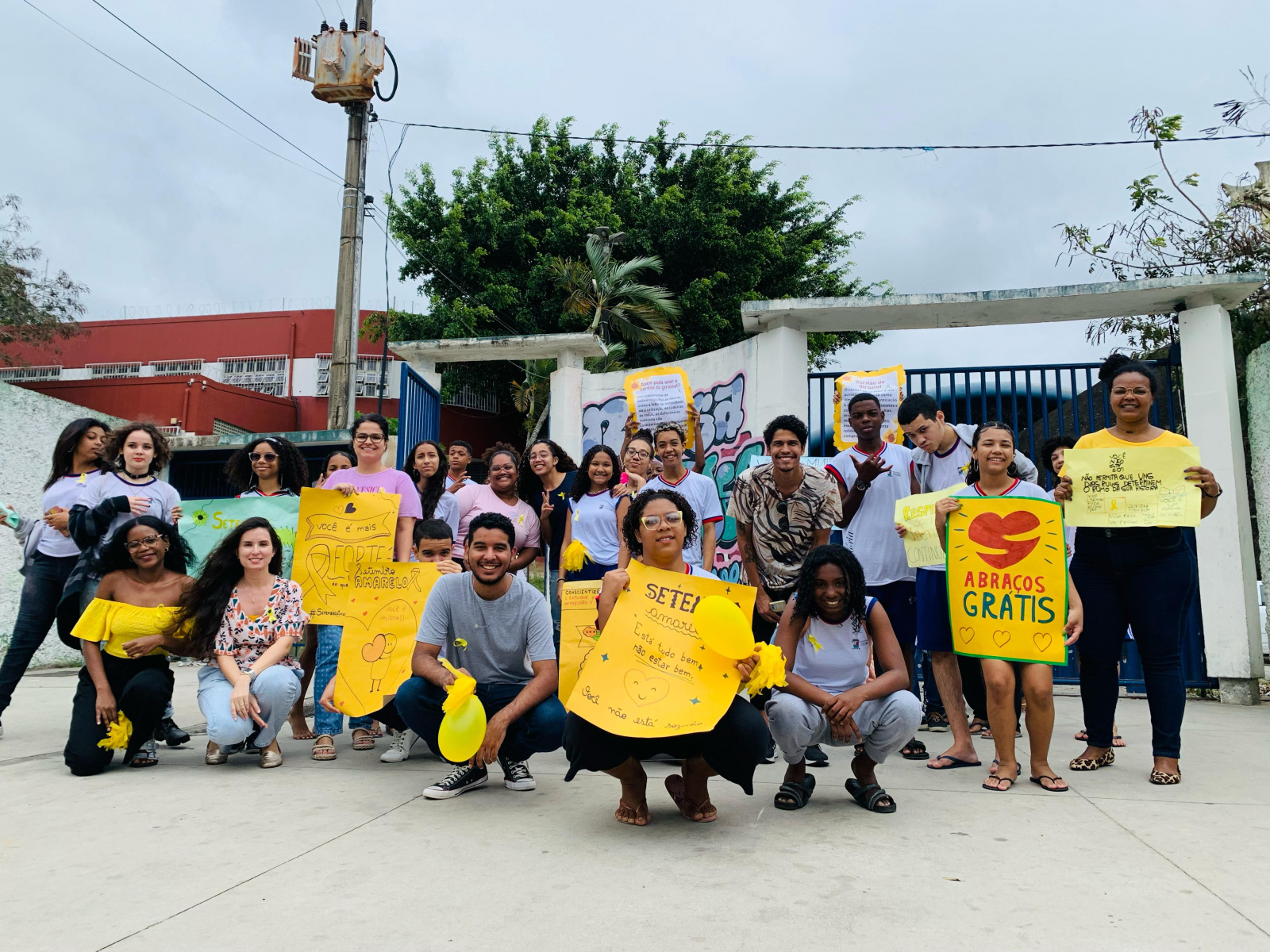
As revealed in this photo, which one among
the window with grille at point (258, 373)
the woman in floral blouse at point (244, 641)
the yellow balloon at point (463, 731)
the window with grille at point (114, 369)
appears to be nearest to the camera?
the yellow balloon at point (463, 731)

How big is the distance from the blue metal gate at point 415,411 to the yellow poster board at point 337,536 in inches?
117

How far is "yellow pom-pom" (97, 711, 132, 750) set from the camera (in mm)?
4246

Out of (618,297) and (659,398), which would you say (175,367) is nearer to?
(618,297)

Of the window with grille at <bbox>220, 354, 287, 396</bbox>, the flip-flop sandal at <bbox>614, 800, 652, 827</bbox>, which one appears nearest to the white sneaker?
the flip-flop sandal at <bbox>614, 800, 652, 827</bbox>

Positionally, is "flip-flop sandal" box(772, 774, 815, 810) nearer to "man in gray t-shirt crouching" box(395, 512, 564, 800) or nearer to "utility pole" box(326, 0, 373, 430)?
"man in gray t-shirt crouching" box(395, 512, 564, 800)

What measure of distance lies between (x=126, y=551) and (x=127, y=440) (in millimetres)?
851

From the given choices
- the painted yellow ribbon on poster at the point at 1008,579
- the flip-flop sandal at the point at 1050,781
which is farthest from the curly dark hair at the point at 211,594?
the flip-flop sandal at the point at 1050,781

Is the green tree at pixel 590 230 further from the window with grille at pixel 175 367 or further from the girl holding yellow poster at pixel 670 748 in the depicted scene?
the girl holding yellow poster at pixel 670 748

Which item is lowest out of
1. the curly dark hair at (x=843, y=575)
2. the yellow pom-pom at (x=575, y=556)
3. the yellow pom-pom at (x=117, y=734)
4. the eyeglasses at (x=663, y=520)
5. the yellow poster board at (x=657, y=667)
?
the yellow pom-pom at (x=117, y=734)

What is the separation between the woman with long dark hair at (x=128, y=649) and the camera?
427 centimetres

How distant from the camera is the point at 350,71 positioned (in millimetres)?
13359

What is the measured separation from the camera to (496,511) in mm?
5648

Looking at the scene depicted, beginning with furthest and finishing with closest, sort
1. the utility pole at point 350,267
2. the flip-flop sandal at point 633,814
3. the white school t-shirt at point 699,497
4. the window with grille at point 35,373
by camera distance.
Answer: the window with grille at point 35,373 < the utility pole at point 350,267 < the white school t-shirt at point 699,497 < the flip-flop sandal at point 633,814

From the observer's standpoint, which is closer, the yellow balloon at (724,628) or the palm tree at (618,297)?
the yellow balloon at (724,628)
